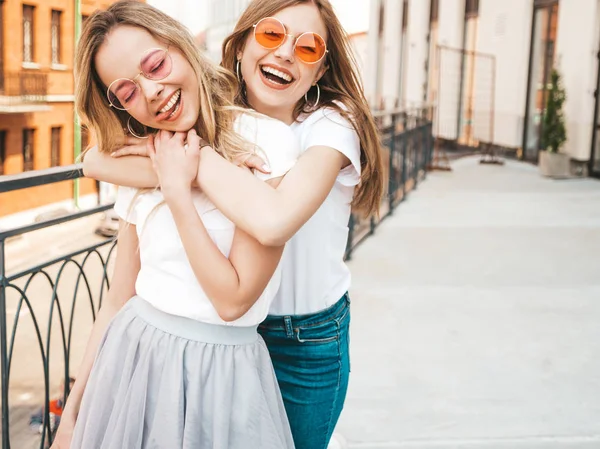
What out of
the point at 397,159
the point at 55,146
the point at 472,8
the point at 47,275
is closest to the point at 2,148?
the point at 55,146

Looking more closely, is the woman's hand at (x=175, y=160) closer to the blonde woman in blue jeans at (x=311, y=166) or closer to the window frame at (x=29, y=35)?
the blonde woman in blue jeans at (x=311, y=166)

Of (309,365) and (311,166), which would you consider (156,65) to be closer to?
(311,166)

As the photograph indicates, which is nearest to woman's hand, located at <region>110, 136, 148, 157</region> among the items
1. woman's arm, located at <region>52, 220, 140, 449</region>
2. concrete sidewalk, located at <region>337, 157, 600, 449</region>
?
woman's arm, located at <region>52, 220, 140, 449</region>

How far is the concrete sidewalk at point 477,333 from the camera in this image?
105 inches

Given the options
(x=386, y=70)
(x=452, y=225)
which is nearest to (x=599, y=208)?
(x=452, y=225)

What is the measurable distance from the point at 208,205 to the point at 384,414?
1.88 metres

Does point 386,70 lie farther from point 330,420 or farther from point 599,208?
point 330,420

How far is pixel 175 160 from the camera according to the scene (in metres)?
1.07

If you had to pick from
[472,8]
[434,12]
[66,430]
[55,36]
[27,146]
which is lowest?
[66,430]

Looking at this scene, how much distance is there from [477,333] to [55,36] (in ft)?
8.15

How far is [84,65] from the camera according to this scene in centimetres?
110

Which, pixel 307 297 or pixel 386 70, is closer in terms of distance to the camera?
pixel 307 297

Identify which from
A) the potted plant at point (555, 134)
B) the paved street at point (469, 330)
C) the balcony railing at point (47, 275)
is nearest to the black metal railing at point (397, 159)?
the balcony railing at point (47, 275)

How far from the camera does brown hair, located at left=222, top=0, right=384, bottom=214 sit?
1.26 metres
